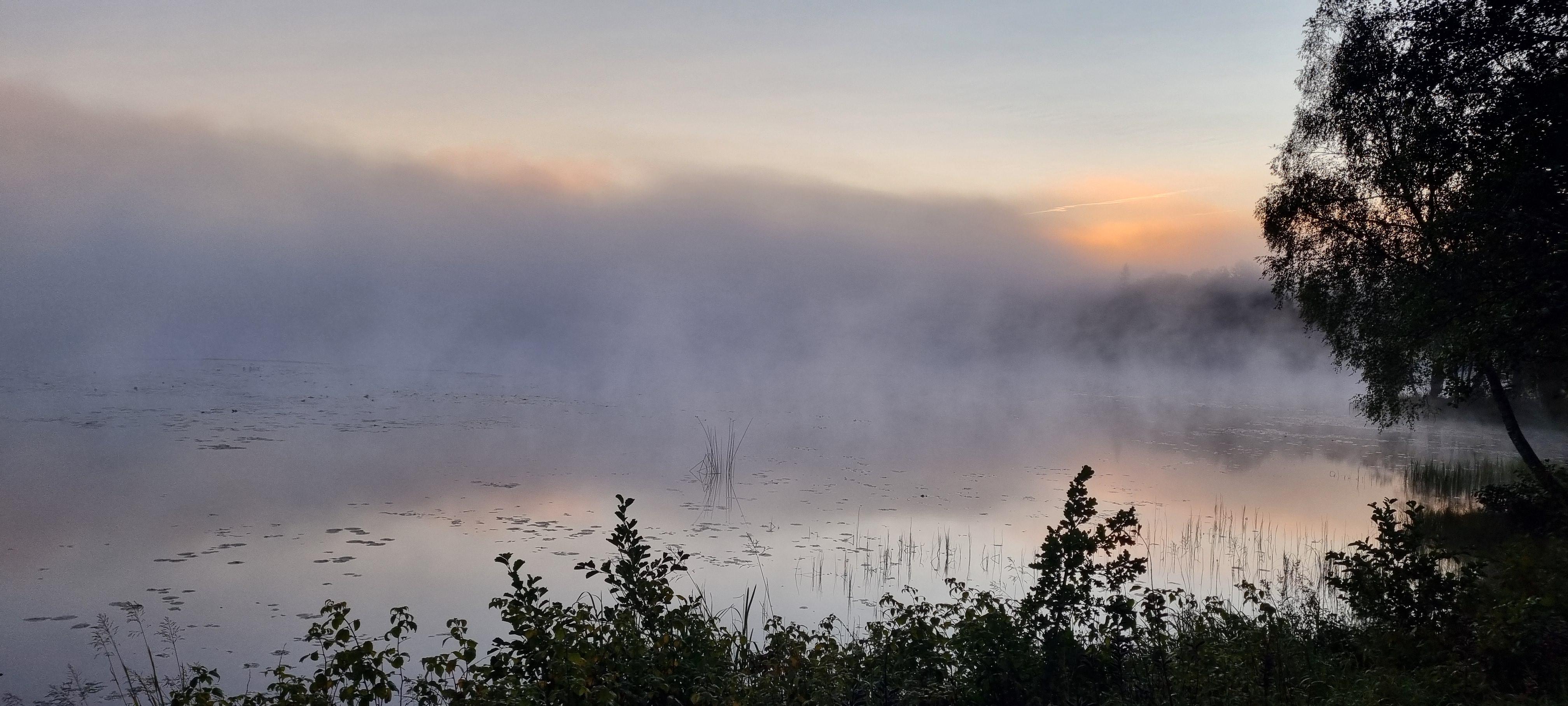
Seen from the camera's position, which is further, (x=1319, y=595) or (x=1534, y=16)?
(x=1534, y=16)

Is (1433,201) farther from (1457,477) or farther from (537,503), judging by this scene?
(537,503)

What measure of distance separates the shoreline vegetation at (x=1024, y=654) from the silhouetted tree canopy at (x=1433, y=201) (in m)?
5.21

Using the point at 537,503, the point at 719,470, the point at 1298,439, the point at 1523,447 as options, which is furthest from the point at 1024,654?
the point at 1298,439

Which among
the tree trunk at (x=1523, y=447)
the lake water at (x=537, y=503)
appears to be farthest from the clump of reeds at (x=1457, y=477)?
the tree trunk at (x=1523, y=447)

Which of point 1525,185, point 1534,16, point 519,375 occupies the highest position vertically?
point 1534,16

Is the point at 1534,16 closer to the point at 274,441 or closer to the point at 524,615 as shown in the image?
the point at 524,615

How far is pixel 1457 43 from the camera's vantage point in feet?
46.9

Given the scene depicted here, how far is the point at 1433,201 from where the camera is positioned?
1836cm

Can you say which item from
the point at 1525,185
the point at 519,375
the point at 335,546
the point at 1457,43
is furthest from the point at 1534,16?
the point at 519,375

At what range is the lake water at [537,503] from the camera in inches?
439

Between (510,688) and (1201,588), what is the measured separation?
10542mm

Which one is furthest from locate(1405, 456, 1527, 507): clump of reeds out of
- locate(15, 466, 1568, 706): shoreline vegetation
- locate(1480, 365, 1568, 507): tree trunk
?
locate(15, 466, 1568, 706): shoreline vegetation

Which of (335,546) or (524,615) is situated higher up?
(524,615)

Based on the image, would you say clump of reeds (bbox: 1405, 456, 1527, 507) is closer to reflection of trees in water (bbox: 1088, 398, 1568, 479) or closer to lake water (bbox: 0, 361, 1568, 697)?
reflection of trees in water (bbox: 1088, 398, 1568, 479)
